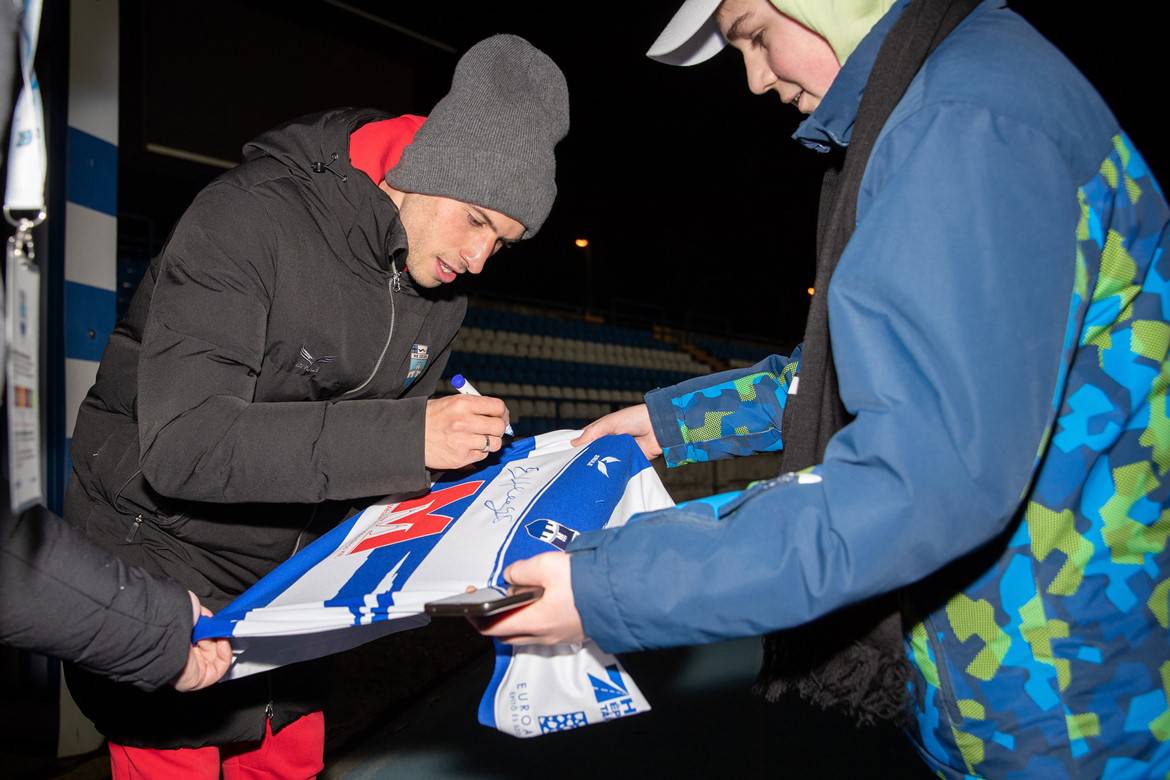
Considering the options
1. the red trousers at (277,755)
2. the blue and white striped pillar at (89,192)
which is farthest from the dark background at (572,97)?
the red trousers at (277,755)

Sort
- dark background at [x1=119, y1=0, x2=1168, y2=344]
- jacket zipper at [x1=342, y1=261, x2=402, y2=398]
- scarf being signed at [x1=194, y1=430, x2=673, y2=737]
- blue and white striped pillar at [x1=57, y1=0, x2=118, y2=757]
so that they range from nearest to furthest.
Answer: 1. scarf being signed at [x1=194, y1=430, x2=673, y2=737]
2. jacket zipper at [x1=342, y1=261, x2=402, y2=398]
3. blue and white striped pillar at [x1=57, y1=0, x2=118, y2=757]
4. dark background at [x1=119, y1=0, x2=1168, y2=344]

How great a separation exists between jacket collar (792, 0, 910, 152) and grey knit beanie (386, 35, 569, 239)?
42 centimetres

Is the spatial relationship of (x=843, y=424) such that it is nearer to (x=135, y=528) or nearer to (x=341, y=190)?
(x=341, y=190)

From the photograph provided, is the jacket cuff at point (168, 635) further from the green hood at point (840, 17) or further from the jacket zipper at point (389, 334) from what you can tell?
the green hood at point (840, 17)

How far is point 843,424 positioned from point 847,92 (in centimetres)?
33

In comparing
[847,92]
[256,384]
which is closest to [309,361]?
[256,384]

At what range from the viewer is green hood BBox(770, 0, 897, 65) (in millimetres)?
767

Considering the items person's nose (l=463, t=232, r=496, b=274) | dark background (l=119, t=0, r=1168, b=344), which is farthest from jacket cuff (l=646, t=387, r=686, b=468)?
dark background (l=119, t=0, r=1168, b=344)

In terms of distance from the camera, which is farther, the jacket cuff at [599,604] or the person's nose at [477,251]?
the person's nose at [477,251]

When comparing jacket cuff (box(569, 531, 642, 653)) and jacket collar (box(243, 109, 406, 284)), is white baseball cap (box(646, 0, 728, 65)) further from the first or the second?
jacket cuff (box(569, 531, 642, 653))

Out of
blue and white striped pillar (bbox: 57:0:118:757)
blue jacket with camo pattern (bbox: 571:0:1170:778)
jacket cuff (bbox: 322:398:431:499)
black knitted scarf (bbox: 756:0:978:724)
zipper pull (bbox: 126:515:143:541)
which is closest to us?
blue jacket with camo pattern (bbox: 571:0:1170:778)

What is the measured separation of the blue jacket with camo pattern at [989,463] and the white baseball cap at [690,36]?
0.31 metres

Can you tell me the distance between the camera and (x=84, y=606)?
0.81 meters

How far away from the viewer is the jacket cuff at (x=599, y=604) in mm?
627
